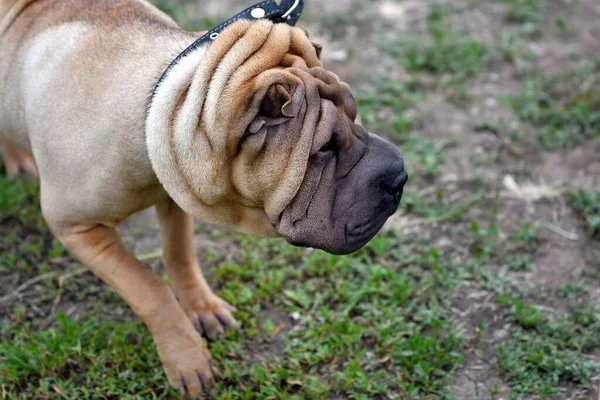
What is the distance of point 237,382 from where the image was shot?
377 cm

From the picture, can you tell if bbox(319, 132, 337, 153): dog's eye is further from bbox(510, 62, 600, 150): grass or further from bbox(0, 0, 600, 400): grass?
bbox(510, 62, 600, 150): grass

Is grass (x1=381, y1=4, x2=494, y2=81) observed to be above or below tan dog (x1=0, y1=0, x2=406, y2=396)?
below

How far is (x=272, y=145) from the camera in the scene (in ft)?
9.98

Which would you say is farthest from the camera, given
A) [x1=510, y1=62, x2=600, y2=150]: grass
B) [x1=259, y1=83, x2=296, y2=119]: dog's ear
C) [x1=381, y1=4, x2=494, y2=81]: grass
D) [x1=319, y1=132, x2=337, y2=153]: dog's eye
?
[x1=381, y1=4, x2=494, y2=81]: grass

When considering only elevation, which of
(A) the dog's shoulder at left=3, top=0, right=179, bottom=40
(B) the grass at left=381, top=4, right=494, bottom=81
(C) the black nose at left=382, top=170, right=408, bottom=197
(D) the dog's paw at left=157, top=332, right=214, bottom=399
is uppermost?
(A) the dog's shoulder at left=3, top=0, right=179, bottom=40

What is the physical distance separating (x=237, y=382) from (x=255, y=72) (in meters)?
1.57

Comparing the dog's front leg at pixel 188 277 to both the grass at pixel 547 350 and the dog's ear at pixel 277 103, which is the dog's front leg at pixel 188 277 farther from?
the grass at pixel 547 350

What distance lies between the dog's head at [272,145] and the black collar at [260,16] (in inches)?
1.8

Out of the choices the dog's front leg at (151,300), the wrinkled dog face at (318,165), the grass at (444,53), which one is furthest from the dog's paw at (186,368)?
the grass at (444,53)

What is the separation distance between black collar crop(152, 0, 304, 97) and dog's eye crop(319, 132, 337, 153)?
0.60 meters

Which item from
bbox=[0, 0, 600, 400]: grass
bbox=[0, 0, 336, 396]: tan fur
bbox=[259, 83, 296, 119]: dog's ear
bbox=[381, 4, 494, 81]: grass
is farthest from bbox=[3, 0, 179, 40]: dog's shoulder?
bbox=[381, 4, 494, 81]: grass

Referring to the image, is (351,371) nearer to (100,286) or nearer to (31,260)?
(100,286)

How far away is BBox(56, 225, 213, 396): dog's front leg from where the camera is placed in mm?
3559

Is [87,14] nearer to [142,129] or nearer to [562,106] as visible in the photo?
[142,129]
